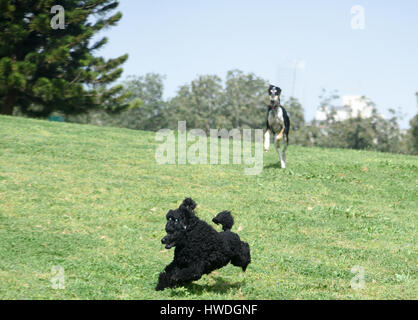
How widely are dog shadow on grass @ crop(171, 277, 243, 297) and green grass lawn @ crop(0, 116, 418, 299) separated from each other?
2cm

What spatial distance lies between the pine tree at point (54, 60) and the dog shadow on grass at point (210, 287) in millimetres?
27396

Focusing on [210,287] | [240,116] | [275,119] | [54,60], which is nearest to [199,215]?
[210,287]

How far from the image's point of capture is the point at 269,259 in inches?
353

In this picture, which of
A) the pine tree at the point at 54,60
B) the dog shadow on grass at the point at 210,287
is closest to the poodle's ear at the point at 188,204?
the dog shadow on grass at the point at 210,287

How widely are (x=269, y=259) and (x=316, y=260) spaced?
3.22 feet

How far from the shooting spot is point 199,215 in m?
11.6

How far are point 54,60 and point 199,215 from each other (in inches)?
979

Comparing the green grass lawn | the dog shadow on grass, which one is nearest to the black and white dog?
the green grass lawn

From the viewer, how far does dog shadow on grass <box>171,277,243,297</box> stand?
269 inches

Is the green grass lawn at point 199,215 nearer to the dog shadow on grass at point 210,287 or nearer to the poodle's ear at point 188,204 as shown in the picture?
the dog shadow on grass at point 210,287

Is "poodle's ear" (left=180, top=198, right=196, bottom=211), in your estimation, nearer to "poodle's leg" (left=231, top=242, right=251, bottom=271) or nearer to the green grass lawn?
"poodle's leg" (left=231, top=242, right=251, bottom=271)

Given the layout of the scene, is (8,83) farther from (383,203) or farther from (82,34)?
(383,203)

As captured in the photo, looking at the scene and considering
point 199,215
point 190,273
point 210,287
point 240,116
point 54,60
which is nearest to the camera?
point 190,273

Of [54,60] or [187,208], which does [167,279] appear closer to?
[187,208]
